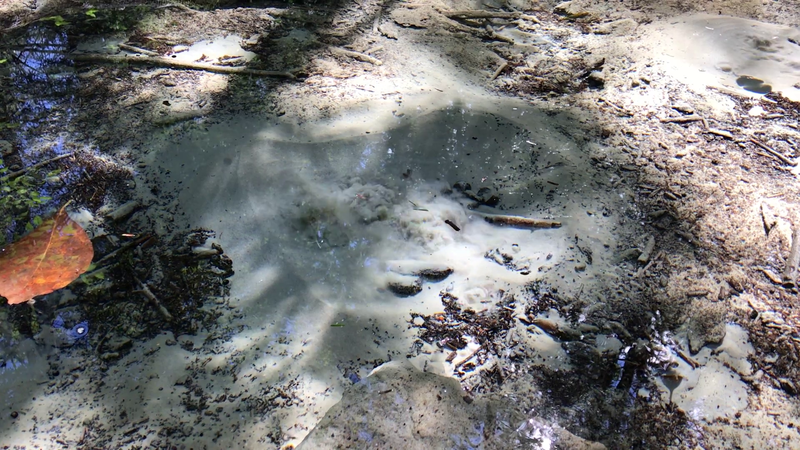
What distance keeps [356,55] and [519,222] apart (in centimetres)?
210

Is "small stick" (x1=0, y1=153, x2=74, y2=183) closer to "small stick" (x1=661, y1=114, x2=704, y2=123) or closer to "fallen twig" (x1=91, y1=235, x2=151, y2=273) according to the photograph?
"fallen twig" (x1=91, y1=235, x2=151, y2=273)

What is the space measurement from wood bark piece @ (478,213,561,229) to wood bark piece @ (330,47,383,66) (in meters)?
1.79

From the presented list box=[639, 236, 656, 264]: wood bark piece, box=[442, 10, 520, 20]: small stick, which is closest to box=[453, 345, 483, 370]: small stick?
box=[639, 236, 656, 264]: wood bark piece

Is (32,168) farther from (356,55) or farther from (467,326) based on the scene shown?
(467,326)

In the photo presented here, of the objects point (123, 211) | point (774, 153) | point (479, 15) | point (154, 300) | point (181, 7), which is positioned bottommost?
point (154, 300)

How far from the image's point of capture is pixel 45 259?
8.75ft

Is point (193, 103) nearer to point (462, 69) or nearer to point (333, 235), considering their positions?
point (333, 235)

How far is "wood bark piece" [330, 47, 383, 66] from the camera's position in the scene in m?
4.09

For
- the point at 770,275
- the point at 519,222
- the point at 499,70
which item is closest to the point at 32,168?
the point at 519,222

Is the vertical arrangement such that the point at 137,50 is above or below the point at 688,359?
above

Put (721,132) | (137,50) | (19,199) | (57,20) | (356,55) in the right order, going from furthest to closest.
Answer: (57,20)
(356,55)
(137,50)
(721,132)
(19,199)

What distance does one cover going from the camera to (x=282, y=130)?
133 inches

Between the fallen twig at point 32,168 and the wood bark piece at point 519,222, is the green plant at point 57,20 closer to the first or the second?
the fallen twig at point 32,168

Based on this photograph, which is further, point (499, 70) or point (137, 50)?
point (499, 70)
